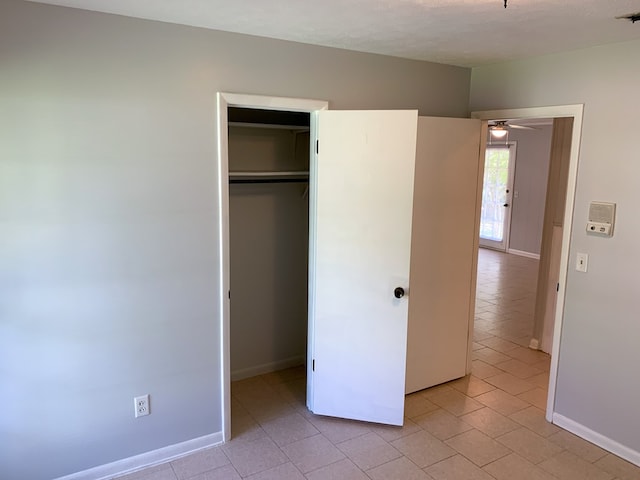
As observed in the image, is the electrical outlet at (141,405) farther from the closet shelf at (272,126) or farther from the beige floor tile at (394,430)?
the closet shelf at (272,126)

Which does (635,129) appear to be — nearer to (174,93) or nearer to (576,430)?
(576,430)

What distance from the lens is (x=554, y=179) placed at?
14.2 ft

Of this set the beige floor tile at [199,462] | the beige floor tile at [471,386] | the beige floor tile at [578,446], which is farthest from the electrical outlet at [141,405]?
the beige floor tile at [578,446]

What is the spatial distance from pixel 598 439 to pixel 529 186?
6384 millimetres

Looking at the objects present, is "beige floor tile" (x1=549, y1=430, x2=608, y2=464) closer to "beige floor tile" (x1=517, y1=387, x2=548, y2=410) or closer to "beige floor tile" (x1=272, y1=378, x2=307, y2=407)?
"beige floor tile" (x1=517, y1=387, x2=548, y2=410)

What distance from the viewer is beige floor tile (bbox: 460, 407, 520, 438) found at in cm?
315

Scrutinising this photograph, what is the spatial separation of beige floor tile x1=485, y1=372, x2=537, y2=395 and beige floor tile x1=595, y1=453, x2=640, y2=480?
0.86 meters

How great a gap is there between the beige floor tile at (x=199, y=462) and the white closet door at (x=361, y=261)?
2.37 ft

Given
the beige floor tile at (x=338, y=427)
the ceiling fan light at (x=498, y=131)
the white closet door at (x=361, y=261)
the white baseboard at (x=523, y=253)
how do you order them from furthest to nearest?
1. the white baseboard at (x=523, y=253)
2. the ceiling fan light at (x=498, y=131)
3. the beige floor tile at (x=338, y=427)
4. the white closet door at (x=361, y=261)

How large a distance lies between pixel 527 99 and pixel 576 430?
226cm

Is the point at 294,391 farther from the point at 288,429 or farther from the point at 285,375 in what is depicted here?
the point at 288,429

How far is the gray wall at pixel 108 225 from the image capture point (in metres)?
2.28

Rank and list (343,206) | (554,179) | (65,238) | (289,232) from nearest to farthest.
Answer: (65,238)
(343,206)
(289,232)
(554,179)

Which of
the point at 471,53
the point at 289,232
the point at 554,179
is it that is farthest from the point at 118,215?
the point at 554,179
